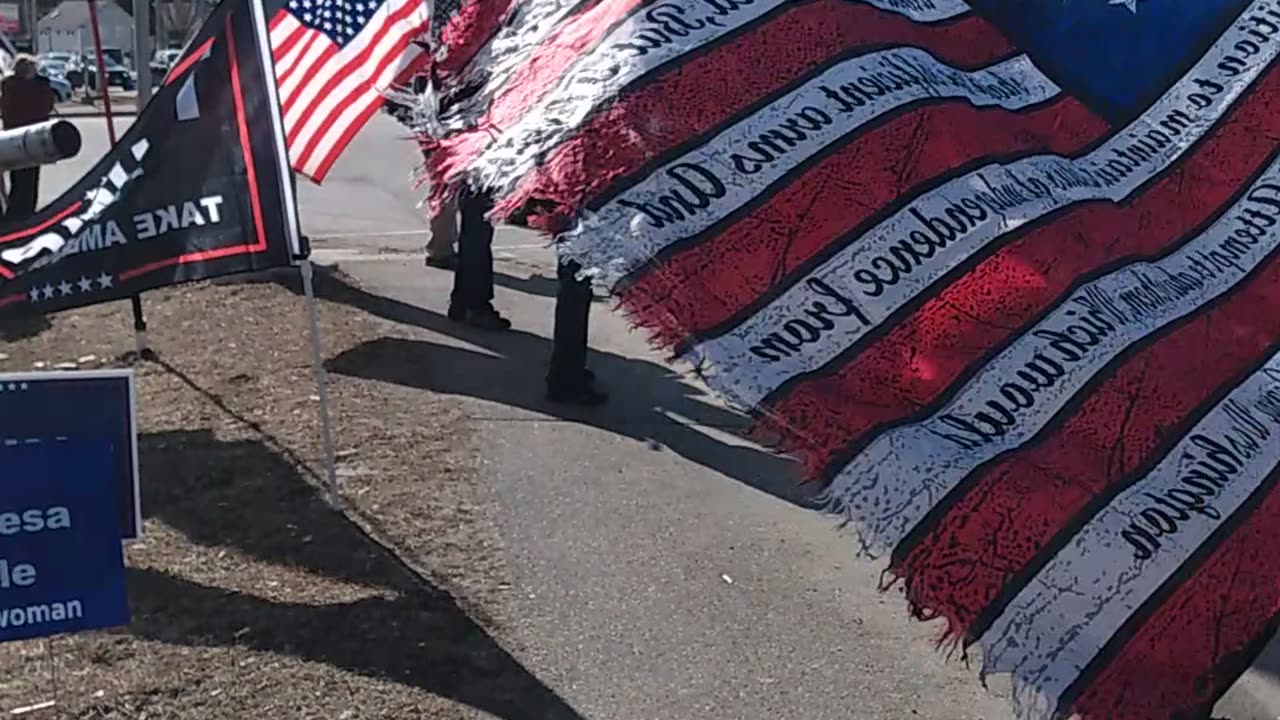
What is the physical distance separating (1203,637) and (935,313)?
0.73 meters

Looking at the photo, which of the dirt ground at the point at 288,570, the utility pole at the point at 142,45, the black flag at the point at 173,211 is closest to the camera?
the dirt ground at the point at 288,570

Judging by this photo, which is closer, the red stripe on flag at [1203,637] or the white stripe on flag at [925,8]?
the red stripe on flag at [1203,637]

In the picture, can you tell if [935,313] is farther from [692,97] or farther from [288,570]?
[288,570]

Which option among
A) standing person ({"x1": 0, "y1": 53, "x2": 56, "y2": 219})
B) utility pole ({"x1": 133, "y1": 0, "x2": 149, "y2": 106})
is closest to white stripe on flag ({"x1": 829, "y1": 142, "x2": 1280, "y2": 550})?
utility pole ({"x1": 133, "y1": 0, "x2": 149, "y2": 106})

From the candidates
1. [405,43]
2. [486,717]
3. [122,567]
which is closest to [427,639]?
[486,717]

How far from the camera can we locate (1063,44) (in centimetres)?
320

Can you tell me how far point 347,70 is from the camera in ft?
28.6

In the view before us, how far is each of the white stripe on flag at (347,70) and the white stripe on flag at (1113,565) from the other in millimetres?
6706

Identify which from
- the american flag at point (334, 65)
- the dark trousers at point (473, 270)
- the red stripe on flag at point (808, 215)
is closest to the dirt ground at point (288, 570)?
the american flag at point (334, 65)

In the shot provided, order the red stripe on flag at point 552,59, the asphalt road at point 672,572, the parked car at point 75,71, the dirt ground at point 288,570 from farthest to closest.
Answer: the parked car at point 75,71 < the asphalt road at point 672,572 < the dirt ground at point 288,570 < the red stripe on flag at point 552,59

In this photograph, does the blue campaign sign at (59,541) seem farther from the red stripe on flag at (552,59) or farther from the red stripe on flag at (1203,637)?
the red stripe on flag at (1203,637)

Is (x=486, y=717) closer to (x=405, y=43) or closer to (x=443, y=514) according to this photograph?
(x=443, y=514)

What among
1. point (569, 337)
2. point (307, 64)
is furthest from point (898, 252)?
point (307, 64)

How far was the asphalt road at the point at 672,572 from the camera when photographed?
482cm
